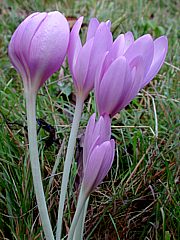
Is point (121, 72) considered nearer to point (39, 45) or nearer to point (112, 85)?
point (112, 85)

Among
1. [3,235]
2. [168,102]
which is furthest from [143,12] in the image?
[3,235]

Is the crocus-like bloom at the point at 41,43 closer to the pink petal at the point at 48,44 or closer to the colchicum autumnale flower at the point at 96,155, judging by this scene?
the pink petal at the point at 48,44

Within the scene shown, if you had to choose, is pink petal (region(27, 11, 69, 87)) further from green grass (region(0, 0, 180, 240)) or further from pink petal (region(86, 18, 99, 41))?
green grass (region(0, 0, 180, 240))

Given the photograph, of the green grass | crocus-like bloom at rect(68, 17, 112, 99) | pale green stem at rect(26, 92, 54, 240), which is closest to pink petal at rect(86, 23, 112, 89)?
crocus-like bloom at rect(68, 17, 112, 99)

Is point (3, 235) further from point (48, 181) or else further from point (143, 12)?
A: point (143, 12)

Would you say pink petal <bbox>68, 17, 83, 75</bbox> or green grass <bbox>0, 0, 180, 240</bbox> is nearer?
pink petal <bbox>68, 17, 83, 75</bbox>

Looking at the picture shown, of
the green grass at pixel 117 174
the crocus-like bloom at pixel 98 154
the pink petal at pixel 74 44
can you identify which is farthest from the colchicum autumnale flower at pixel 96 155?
the green grass at pixel 117 174
